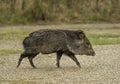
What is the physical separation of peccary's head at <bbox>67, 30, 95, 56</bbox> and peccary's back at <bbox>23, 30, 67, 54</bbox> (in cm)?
27

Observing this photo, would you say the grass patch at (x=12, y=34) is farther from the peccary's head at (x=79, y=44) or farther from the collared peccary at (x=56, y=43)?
the peccary's head at (x=79, y=44)

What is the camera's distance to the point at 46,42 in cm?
1759

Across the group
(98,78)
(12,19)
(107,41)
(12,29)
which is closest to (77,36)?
(98,78)

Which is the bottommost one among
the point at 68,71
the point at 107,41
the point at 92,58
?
the point at 107,41

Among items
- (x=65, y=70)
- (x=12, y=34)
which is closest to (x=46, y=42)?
(x=65, y=70)

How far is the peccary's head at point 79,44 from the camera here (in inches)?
701

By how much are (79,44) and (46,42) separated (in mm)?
1079

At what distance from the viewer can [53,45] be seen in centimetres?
1756

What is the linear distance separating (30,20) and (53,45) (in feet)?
57.9

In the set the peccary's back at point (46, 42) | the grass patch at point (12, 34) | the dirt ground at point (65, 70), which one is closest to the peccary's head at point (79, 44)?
the peccary's back at point (46, 42)

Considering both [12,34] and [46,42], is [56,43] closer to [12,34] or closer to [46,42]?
[46,42]

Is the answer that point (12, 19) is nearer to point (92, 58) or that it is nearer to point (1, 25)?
point (1, 25)

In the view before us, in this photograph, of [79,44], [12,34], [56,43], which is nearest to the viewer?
[56,43]

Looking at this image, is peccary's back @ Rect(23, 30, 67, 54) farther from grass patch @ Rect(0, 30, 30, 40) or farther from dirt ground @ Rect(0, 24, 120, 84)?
grass patch @ Rect(0, 30, 30, 40)
